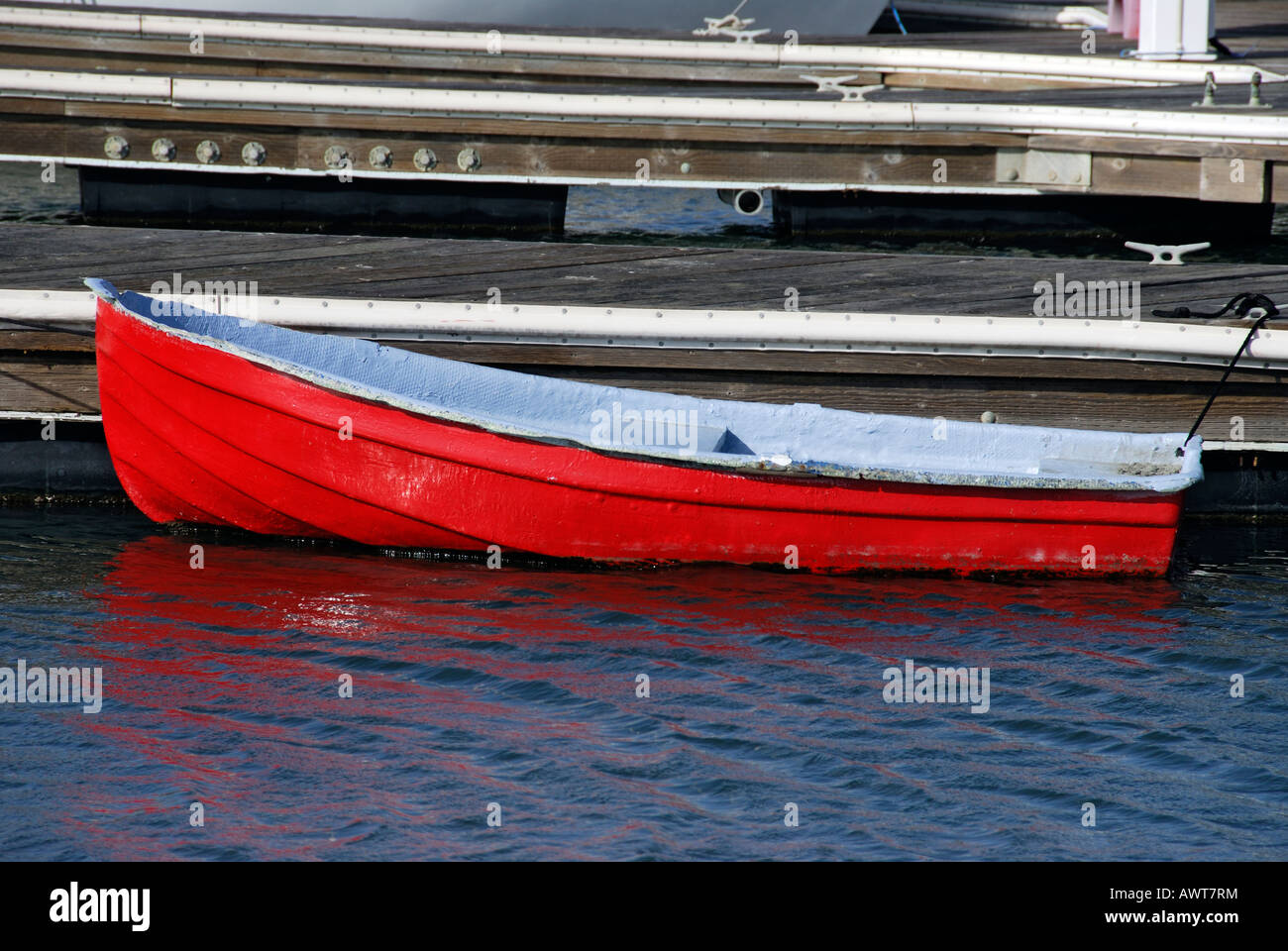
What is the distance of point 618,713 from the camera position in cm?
655

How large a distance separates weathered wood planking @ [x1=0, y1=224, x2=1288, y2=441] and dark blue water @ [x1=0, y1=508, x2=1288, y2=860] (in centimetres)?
97

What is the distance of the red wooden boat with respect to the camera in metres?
7.81

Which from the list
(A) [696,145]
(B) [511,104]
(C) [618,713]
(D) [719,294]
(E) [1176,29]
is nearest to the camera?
(C) [618,713]

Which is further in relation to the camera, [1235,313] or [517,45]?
[517,45]

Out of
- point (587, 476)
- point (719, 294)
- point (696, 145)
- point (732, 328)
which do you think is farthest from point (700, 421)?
point (696, 145)

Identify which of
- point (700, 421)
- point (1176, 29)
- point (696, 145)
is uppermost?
point (1176, 29)

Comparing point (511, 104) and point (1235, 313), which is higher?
point (511, 104)

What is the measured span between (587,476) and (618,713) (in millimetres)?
1679

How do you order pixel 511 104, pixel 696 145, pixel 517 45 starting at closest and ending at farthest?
pixel 511 104, pixel 696 145, pixel 517 45

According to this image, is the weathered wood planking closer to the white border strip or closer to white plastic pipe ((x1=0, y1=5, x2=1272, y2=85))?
the white border strip

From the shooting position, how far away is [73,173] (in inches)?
664

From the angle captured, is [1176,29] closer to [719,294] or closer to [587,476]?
[719,294]
